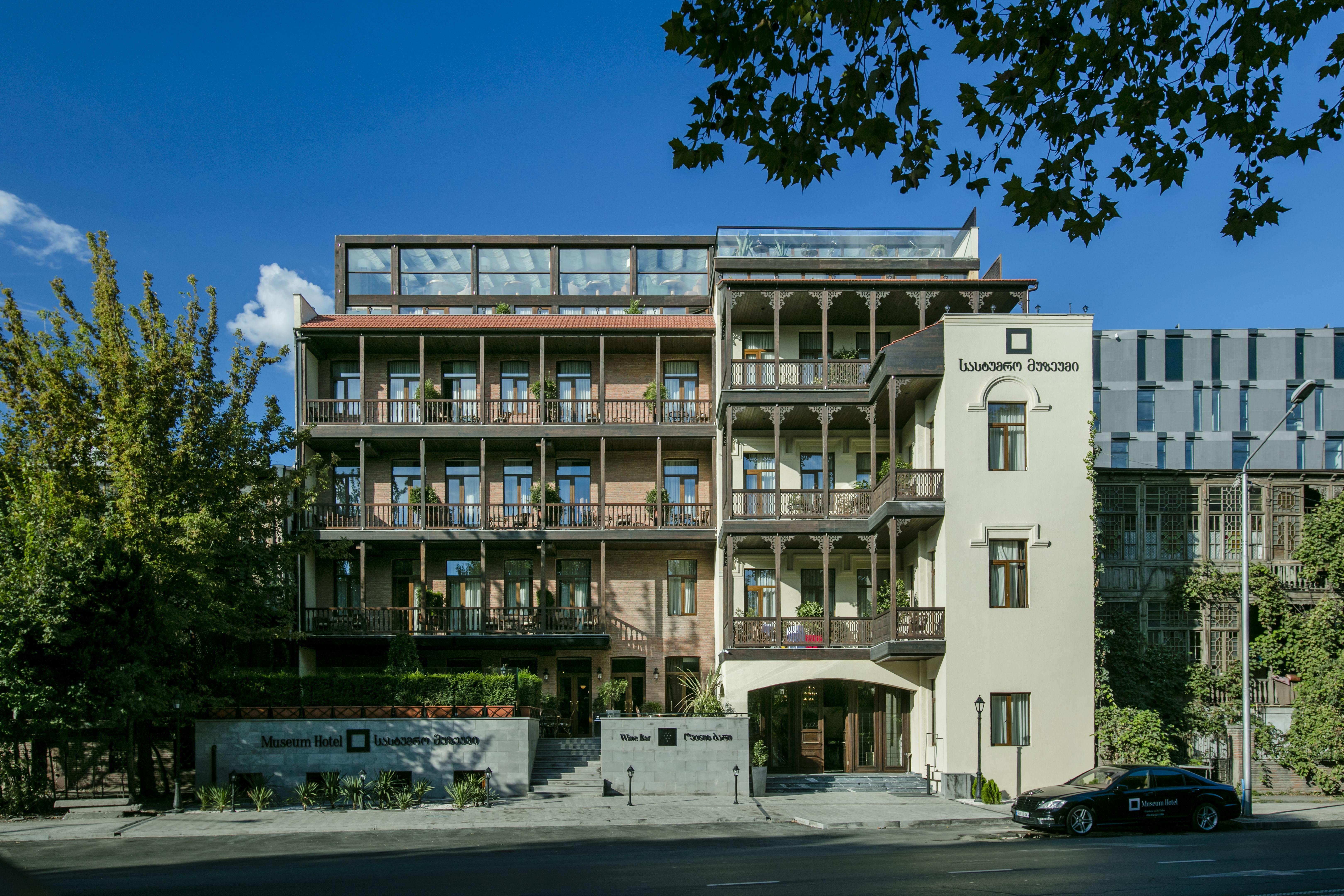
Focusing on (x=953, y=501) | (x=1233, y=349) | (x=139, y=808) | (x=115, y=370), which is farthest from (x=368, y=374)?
(x=1233, y=349)

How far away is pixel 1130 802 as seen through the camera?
20.8 m

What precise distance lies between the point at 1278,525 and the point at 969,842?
1754 cm

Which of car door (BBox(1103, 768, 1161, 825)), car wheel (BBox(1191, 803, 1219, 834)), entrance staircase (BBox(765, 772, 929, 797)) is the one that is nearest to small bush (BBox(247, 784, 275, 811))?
entrance staircase (BBox(765, 772, 929, 797))

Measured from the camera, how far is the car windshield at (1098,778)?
21.0 m

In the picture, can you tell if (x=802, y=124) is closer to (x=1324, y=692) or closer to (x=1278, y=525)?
(x=1324, y=692)

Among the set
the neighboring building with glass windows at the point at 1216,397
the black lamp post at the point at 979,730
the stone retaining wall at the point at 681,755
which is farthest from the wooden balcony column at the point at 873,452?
the neighboring building with glass windows at the point at 1216,397

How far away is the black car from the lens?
802 inches

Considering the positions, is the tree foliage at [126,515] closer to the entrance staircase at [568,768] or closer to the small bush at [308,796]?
the small bush at [308,796]

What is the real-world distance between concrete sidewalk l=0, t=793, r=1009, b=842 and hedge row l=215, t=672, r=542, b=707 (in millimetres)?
2715

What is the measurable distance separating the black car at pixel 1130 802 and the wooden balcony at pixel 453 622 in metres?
15.5

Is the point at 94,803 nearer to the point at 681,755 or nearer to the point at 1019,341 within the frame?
the point at 681,755

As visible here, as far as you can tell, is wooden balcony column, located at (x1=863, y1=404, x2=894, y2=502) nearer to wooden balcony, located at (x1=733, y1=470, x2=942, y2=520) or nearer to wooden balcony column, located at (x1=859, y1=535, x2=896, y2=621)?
wooden balcony, located at (x1=733, y1=470, x2=942, y2=520)

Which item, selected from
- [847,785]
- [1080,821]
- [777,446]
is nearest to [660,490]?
[777,446]

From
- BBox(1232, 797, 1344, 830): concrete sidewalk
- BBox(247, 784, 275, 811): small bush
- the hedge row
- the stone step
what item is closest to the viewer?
BBox(1232, 797, 1344, 830): concrete sidewalk
